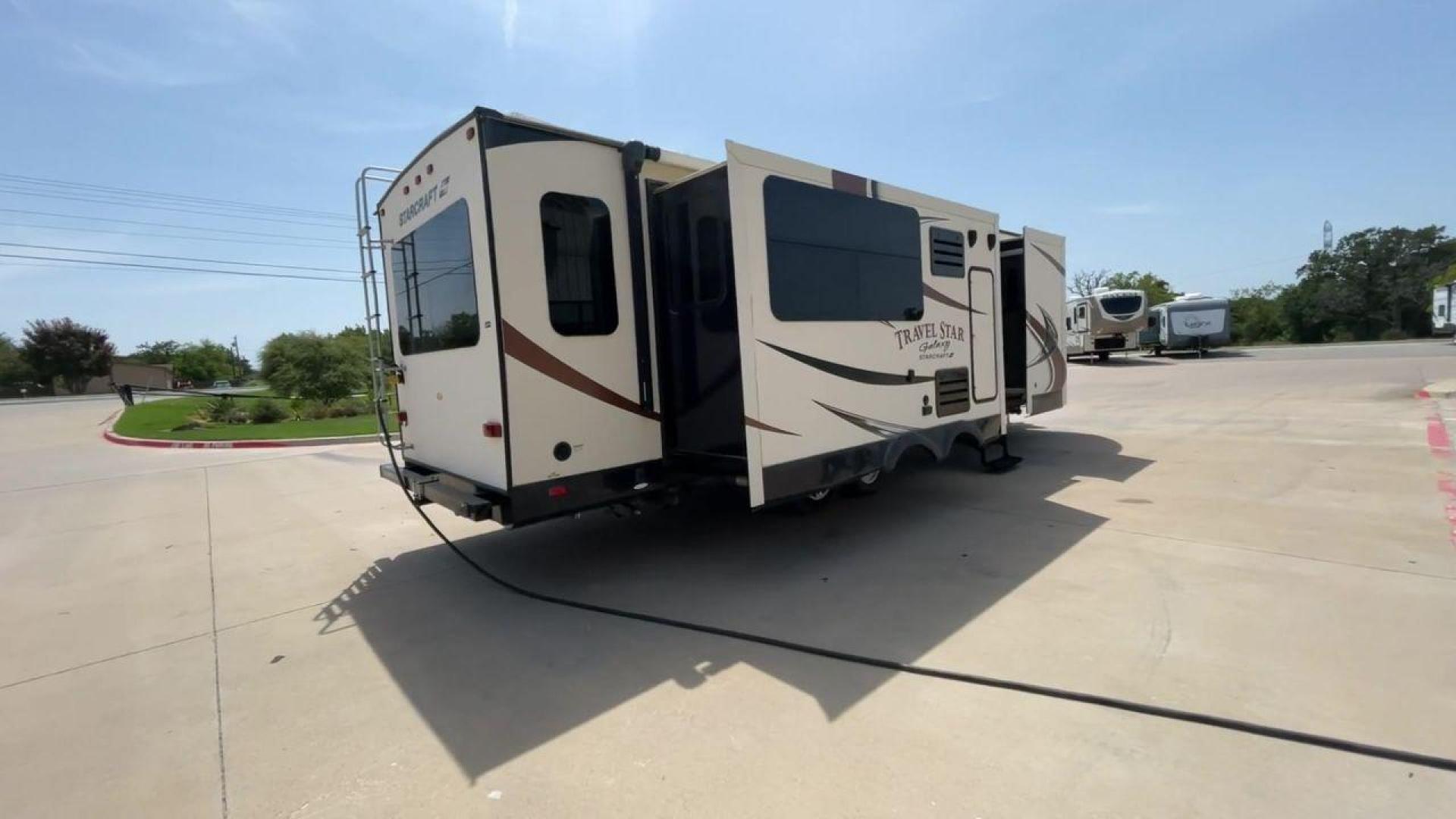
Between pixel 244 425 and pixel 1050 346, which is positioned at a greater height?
pixel 1050 346

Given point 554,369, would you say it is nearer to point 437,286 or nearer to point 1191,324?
point 437,286

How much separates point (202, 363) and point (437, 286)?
90999mm

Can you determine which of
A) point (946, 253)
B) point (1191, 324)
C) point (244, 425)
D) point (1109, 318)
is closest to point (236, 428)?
point (244, 425)

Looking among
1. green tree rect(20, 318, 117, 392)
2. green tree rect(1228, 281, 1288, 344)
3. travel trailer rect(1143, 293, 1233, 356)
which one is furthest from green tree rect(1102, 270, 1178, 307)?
green tree rect(20, 318, 117, 392)

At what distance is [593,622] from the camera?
153 inches

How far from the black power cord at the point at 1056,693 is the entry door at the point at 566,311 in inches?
37.7

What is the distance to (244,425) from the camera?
17453 millimetres

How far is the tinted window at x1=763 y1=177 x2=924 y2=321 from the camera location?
4.30m

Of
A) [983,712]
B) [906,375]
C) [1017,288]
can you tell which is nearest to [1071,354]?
[1017,288]

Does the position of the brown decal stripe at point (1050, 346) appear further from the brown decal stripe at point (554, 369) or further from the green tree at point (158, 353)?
the green tree at point (158, 353)

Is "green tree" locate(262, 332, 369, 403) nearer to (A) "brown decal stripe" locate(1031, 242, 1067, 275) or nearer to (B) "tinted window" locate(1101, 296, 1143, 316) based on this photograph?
(A) "brown decal stripe" locate(1031, 242, 1067, 275)

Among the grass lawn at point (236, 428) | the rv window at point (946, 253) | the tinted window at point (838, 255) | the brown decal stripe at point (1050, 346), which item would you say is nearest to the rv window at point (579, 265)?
the tinted window at point (838, 255)

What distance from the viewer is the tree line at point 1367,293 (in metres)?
43.7

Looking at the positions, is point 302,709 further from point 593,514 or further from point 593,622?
point 593,514
